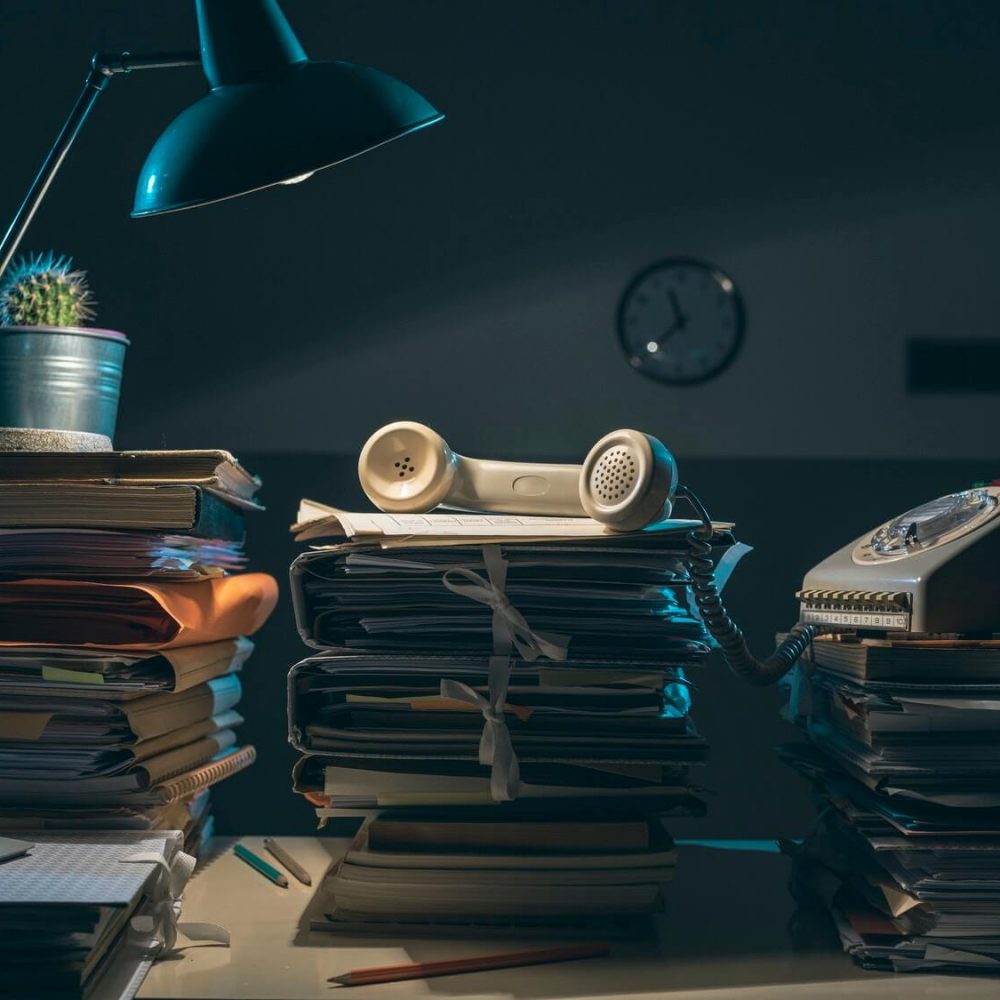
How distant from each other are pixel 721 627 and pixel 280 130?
2.05ft

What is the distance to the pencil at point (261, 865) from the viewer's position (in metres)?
1.30

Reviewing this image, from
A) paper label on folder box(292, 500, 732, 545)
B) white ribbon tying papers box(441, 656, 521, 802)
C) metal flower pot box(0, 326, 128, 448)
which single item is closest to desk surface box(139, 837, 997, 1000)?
white ribbon tying papers box(441, 656, 521, 802)

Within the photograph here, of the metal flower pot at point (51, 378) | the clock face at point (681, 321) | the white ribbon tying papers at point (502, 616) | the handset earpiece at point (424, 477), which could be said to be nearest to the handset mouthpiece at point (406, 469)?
the handset earpiece at point (424, 477)

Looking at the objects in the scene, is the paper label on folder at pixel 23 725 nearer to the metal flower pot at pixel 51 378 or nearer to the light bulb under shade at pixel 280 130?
the metal flower pot at pixel 51 378

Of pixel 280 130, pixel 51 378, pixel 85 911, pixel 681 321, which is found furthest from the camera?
pixel 681 321

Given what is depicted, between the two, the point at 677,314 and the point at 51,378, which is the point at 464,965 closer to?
the point at 51,378

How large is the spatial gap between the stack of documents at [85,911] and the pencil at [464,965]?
18 cm

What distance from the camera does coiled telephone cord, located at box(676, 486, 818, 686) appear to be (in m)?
1.11

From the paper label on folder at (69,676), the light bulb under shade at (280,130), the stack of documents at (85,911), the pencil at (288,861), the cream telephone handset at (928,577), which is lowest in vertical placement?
the pencil at (288,861)

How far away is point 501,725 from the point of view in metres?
1.08

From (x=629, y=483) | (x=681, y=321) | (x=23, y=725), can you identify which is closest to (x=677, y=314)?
(x=681, y=321)

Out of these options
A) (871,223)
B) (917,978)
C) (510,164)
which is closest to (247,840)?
(917,978)

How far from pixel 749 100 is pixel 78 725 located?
114 centimetres

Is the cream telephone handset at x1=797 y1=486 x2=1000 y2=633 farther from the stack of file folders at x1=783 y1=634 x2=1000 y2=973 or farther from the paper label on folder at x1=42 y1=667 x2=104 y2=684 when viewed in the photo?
the paper label on folder at x1=42 y1=667 x2=104 y2=684
